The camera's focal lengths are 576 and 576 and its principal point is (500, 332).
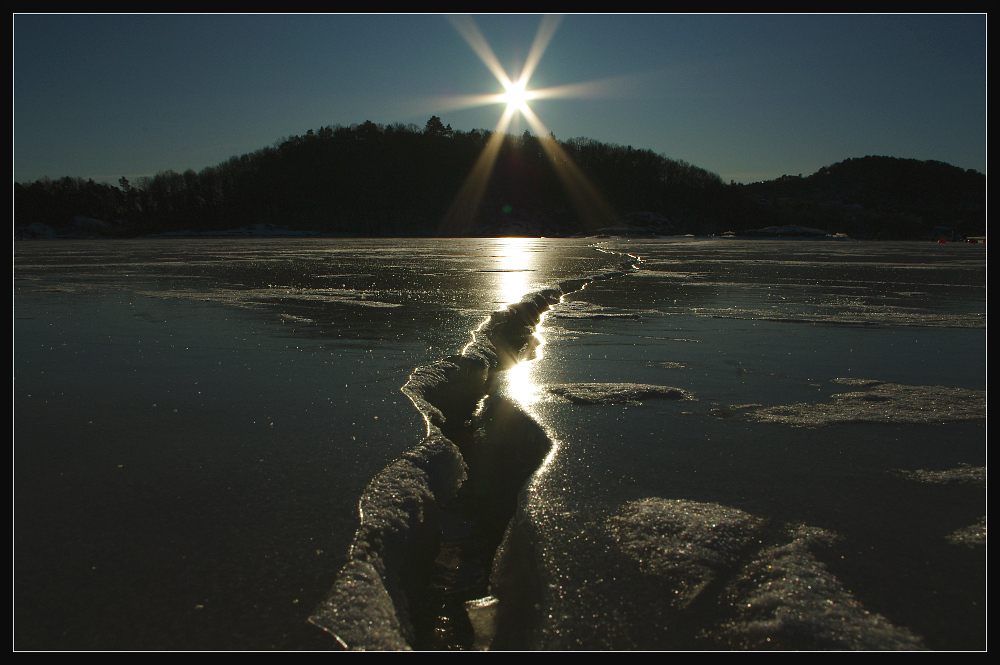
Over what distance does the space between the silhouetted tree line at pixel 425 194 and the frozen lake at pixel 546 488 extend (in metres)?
88.9

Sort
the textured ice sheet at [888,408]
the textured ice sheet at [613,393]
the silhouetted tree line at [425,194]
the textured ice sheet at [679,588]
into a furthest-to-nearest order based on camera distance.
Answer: the silhouetted tree line at [425,194] → the textured ice sheet at [613,393] → the textured ice sheet at [888,408] → the textured ice sheet at [679,588]

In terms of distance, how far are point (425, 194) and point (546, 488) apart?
10778 cm

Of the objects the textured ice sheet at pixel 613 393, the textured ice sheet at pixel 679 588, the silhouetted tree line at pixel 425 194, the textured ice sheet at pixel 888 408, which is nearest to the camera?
the textured ice sheet at pixel 679 588

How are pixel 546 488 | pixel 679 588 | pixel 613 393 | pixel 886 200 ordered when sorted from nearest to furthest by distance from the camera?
pixel 679 588 < pixel 546 488 < pixel 613 393 < pixel 886 200

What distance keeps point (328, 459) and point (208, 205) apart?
109 metres

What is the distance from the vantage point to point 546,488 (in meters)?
1.75

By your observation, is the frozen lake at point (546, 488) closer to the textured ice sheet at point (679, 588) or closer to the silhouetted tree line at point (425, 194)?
the textured ice sheet at point (679, 588)

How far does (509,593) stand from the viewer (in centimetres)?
135

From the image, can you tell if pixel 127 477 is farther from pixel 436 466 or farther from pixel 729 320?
pixel 729 320

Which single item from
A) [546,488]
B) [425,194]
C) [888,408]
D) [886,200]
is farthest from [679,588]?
[886,200]

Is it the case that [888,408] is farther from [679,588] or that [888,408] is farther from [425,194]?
[425,194]

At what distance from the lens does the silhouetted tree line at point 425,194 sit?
9375 centimetres

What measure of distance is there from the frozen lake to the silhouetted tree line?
292 ft

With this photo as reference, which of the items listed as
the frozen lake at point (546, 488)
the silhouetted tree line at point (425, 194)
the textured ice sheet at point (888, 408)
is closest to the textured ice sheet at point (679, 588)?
the frozen lake at point (546, 488)
